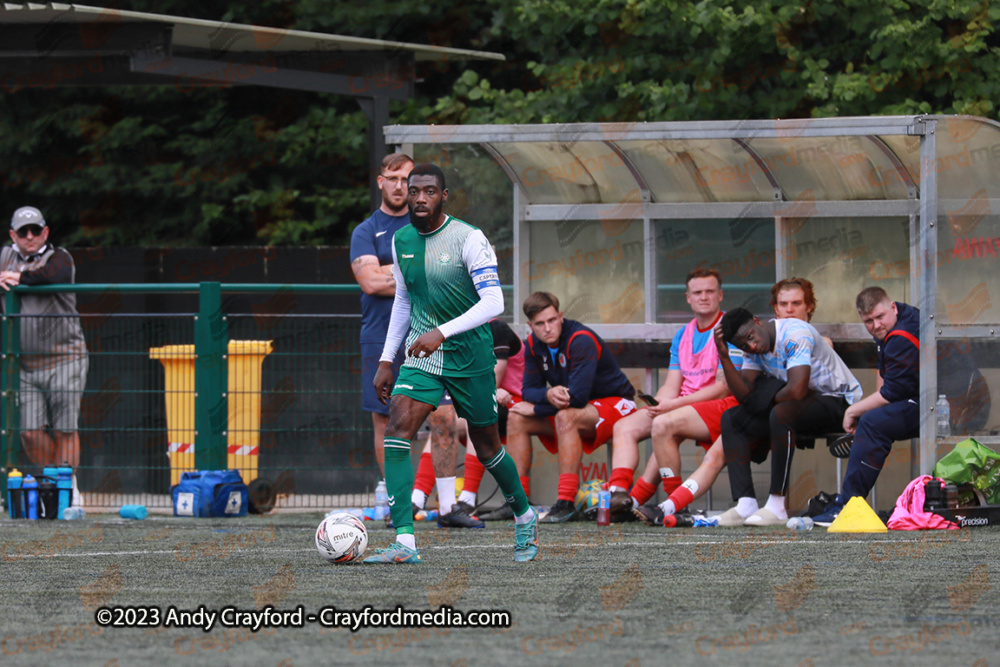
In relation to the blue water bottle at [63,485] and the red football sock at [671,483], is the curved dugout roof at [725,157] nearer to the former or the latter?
the red football sock at [671,483]

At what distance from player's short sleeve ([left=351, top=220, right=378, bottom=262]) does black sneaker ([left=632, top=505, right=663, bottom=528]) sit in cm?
230

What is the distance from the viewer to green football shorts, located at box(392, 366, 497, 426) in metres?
7.41

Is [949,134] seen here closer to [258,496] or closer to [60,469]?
[258,496]

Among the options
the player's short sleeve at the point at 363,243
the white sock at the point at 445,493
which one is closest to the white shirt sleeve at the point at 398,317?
the player's short sleeve at the point at 363,243

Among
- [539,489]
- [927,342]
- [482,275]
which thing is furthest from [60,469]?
[927,342]

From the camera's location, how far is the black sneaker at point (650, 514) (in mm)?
9898

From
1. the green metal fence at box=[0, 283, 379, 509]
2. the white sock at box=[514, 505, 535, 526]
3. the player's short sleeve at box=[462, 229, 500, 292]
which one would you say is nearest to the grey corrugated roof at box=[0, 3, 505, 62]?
the green metal fence at box=[0, 283, 379, 509]

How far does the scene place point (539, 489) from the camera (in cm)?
1163

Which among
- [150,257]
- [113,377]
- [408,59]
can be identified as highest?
[408,59]

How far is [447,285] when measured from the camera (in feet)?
24.4

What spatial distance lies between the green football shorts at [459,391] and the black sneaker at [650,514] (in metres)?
2.66

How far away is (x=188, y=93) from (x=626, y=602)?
1387 cm

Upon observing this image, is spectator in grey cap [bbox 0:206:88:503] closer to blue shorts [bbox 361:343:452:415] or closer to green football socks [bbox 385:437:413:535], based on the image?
blue shorts [bbox 361:343:452:415]

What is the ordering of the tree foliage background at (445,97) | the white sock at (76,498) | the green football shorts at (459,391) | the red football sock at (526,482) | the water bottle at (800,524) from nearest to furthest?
the green football shorts at (459,391) < the water bottle at (800,524) < the red football sock at (526,482) < the white sock at (76,498) < the tree foliage background at (445,97)
